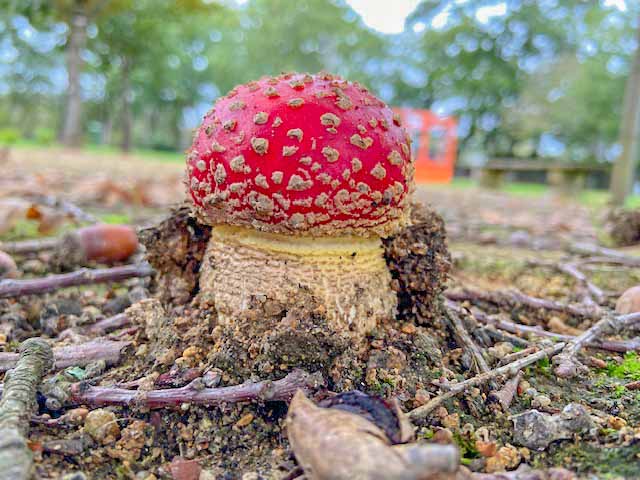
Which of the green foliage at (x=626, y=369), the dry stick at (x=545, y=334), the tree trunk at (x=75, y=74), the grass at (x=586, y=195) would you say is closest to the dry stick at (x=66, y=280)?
the dry stick at (x=545, y=334)

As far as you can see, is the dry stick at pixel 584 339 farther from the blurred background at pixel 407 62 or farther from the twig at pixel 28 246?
the blurred background at pixel 407 62

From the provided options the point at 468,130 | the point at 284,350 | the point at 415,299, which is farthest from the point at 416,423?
the point at 468,130

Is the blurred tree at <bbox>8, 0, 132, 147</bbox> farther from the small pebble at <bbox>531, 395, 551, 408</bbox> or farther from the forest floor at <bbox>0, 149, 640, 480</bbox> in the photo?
the small pebble at <bbox>531, 395, 551, 408</bbox>

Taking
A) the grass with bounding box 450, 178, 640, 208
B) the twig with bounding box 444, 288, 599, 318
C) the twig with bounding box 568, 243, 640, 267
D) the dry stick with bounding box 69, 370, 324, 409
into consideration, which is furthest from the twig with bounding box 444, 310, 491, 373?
the grass with bounding box 450, 178, 640, 208

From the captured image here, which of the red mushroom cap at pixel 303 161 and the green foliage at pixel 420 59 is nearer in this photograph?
the red mushroom cap at pixel 303 161

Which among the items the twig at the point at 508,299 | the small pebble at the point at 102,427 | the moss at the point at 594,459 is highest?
the twig at the point at 508,299

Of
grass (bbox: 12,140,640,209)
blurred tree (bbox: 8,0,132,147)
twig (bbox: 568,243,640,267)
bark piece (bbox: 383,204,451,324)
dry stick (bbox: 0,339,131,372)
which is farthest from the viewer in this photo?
blurred tree (bbox: 8,0,132,147)

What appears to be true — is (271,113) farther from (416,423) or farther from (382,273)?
(416,423)
